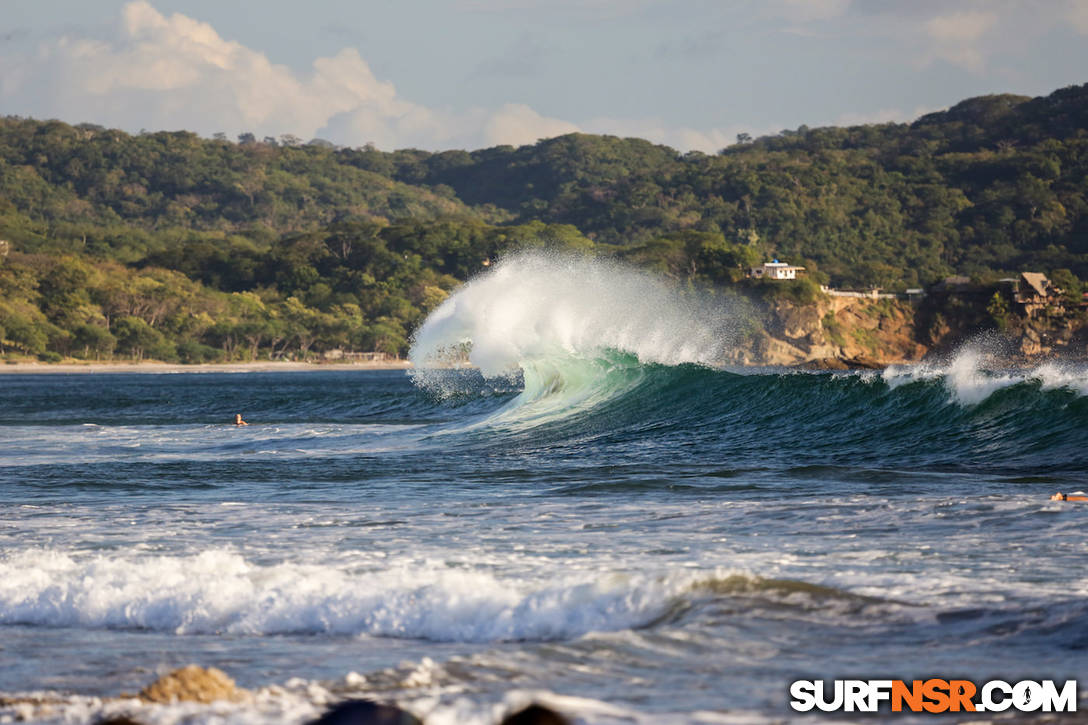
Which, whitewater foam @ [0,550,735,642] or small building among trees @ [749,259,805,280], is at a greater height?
small building among trees @ [749,259,805,280]

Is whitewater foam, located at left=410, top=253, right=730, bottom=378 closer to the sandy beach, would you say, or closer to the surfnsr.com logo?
the surfnsr.com logo

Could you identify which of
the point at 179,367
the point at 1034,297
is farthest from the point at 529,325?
the point at 1034,297

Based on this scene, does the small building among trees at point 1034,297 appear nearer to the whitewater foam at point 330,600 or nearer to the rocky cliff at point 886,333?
the rocky cliff at point 886,333

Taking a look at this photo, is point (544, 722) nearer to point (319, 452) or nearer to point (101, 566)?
point (101, 566)

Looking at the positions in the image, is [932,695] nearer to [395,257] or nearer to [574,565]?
[574,565]

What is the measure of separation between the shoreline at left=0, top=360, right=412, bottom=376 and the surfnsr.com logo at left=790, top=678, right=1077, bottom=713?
114m

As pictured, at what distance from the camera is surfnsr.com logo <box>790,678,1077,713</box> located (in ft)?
17.1

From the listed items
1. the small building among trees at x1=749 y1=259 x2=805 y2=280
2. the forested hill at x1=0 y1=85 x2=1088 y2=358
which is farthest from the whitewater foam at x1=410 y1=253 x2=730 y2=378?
the small building among trees at x1=749 y1=259 x2=805 y2=280

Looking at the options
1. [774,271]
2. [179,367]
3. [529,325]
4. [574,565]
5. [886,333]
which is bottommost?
[886,333]

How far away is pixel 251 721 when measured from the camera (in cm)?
515

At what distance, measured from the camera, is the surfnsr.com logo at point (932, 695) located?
522 cm

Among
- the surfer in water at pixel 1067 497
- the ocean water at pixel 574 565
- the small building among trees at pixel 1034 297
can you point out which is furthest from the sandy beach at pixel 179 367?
the surfer in water at pixel 1067 497

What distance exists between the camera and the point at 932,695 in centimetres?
538

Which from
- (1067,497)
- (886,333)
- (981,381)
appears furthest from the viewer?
(886,333)
